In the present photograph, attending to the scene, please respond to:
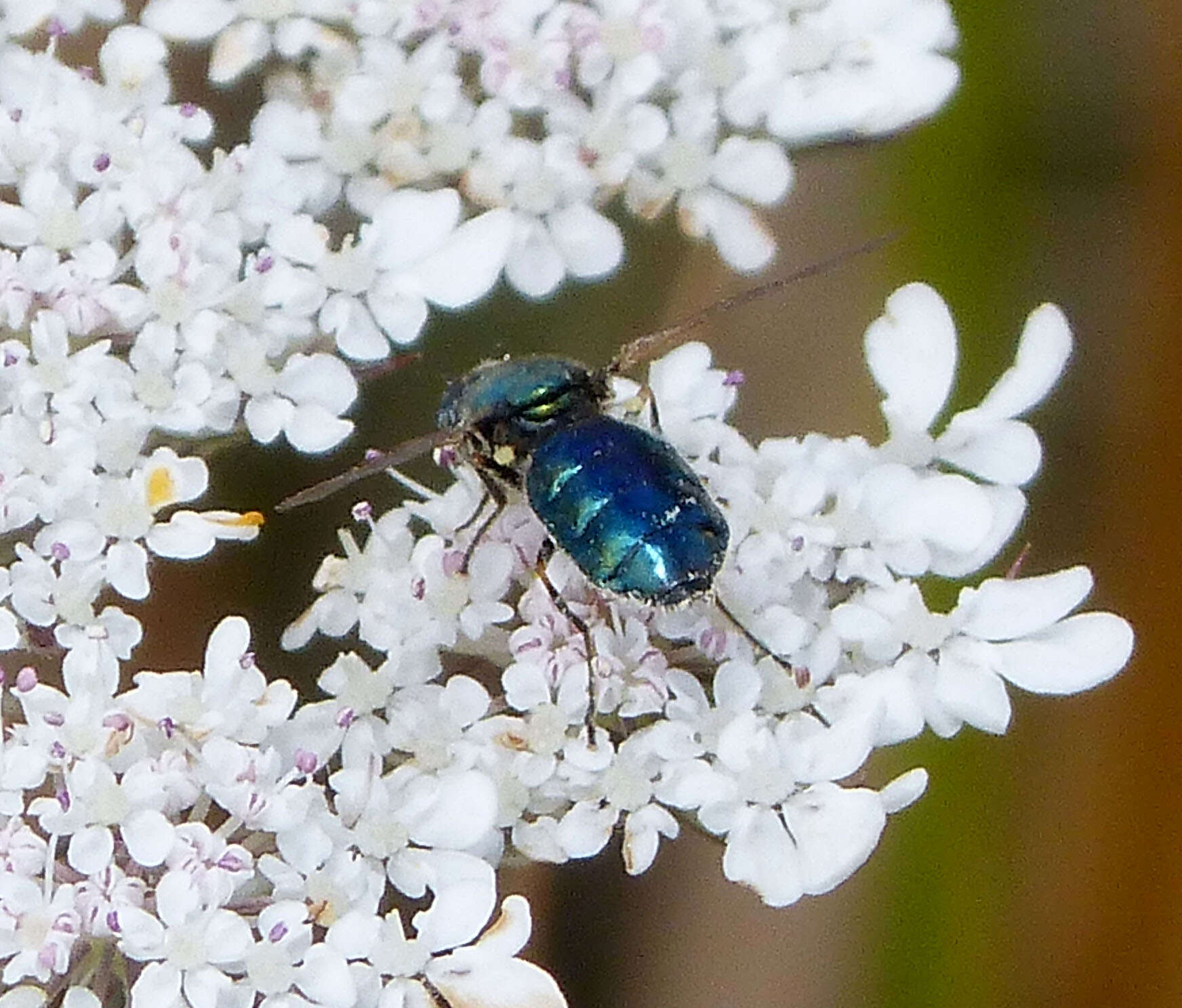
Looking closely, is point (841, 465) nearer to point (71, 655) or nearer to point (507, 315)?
point (507, 315)

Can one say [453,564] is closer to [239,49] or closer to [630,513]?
[630,513]

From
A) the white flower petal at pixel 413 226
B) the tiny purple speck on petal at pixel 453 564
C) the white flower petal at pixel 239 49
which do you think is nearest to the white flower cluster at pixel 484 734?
the tiny purple speck on petal at pixel 453 564

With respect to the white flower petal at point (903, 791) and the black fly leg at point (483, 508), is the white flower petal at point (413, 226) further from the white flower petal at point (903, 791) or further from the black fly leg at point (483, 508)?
the white flower petal at point (903, 791)

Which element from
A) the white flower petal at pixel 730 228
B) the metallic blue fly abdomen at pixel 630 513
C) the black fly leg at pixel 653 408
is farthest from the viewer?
the white flower petal at pixel 730 228

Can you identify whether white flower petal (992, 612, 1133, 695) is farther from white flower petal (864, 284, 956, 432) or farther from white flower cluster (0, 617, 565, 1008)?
white flower cluster (0, 617, 565, 1008)

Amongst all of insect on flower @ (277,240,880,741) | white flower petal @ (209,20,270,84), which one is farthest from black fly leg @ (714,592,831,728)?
white flower petal @ (209,20,270,84)

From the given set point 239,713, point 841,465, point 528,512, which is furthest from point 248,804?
point 841,465
